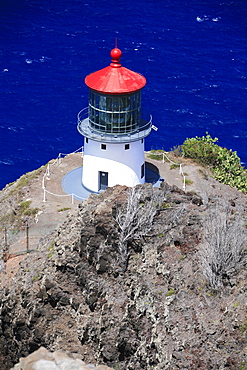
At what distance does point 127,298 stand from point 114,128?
1683cm

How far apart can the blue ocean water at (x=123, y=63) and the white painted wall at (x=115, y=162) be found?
17.6 meters

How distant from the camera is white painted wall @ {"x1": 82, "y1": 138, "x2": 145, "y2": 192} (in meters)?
43.9

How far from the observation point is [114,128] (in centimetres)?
4338

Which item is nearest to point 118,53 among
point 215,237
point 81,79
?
point 215,237

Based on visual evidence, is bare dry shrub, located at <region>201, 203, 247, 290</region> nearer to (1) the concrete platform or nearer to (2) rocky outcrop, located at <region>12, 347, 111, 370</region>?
(2) rocky outcrop, located at <region>12, 347, 111, 370</region>

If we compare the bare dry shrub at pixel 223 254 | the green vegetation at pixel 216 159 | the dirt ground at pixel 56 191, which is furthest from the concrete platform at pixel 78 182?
the bare dry shrub at pixel 223 254

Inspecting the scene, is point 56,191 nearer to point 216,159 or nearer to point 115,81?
point 115,81

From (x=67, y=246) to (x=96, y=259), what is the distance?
1.92 meters

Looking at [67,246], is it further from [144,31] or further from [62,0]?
[62,0]

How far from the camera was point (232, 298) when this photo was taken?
990 inches

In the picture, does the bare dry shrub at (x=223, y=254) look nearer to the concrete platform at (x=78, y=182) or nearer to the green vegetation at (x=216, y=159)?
the concrete platform at (x=78, y=182)

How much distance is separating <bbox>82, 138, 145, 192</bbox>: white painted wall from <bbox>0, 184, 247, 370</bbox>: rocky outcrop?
9.38m

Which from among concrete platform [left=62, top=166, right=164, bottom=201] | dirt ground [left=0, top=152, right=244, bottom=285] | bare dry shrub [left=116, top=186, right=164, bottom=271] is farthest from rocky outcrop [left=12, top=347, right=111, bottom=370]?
concrete platform [left=62, top=166, right=164, bottom=201]

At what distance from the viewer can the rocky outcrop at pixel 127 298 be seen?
24219 mm
